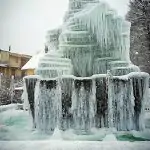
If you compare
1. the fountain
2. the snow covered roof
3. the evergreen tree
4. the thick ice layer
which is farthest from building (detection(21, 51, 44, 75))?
the evergreen tree

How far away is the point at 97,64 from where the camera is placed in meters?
2.21

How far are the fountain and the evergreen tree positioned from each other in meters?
0.07

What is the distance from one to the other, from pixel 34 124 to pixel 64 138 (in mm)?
311

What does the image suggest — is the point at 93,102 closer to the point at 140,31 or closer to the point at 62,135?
the point at 62,135

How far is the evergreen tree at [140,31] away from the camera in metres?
2.04

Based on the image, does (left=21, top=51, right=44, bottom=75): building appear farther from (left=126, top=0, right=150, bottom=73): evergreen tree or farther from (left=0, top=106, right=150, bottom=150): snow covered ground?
(left=126, top=0, right=150, bottom=73): evergreen tree

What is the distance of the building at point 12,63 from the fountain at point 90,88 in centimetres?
42

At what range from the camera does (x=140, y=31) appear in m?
2.12

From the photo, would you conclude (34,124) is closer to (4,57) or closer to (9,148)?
(9,148)

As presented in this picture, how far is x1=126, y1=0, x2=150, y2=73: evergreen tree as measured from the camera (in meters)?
2.04

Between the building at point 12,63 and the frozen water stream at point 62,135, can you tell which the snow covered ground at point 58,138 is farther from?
the building at point 12,63

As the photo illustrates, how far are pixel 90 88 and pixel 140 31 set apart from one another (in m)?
0.55

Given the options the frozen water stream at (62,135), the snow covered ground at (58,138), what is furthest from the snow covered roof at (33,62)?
the frozen water stream at (62,135)

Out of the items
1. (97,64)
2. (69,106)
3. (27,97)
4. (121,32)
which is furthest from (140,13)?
(27,97)
